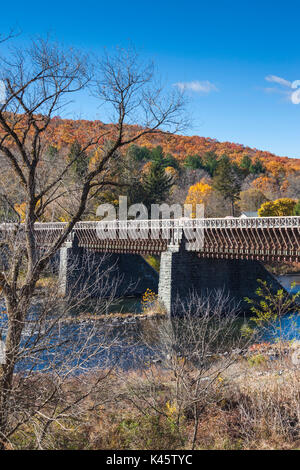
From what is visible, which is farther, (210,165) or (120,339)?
(210,165)

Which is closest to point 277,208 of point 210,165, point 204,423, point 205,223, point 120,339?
point 205,223

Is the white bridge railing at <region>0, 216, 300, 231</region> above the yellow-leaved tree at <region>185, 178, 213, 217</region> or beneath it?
beneath

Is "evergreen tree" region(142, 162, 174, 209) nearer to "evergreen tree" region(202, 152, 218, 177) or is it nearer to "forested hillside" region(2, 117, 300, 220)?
"forested hillside" region(2, 117, 300, 220)

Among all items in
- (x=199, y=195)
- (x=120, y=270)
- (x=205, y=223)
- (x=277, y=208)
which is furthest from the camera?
(x=199, y=195)

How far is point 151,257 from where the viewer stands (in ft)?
159

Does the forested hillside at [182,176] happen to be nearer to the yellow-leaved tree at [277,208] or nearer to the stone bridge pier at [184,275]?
the yellow-leaved tree at [277,208]

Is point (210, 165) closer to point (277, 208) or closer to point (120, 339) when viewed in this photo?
point (277, 208)

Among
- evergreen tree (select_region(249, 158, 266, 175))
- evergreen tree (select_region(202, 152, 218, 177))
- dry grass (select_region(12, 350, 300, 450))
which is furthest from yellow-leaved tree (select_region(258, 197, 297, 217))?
dry grass (select_region(12, 350, 300, 450))

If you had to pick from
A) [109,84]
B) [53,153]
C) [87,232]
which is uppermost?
[109,84]

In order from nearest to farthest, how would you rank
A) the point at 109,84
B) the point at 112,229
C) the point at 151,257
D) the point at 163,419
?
the point at 109,84 → the point at 163,419 → the point at 112,229 → the point at 151,257

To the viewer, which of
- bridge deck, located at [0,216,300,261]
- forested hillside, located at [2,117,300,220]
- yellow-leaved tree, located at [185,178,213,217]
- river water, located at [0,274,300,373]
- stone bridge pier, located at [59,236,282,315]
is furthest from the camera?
yellow-leaved tree, located at [185,178,213,217]
